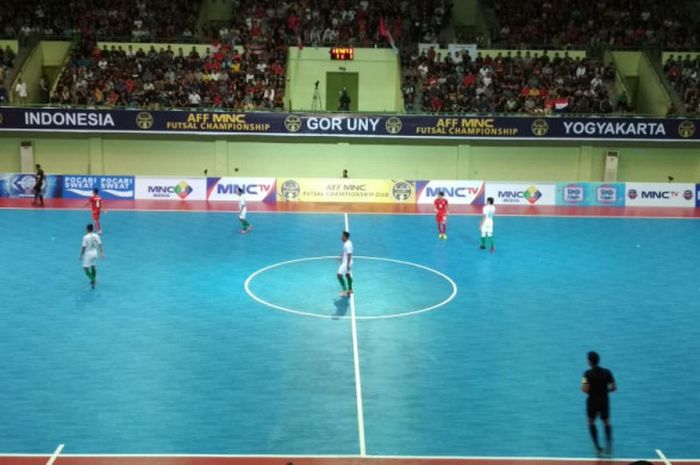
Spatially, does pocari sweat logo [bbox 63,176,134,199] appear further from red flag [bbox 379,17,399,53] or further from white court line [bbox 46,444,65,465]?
white court line [bbox 46,444,65,465]

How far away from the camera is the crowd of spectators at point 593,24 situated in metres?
42.2

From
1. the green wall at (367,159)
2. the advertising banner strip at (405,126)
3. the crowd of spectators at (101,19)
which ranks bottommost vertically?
the green wall at (367,159)

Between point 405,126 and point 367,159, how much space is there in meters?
2.80

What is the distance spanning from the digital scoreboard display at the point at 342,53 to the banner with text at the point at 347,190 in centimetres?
842

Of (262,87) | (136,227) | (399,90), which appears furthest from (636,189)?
(136,227)

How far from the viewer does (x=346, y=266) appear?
19484 millimetres

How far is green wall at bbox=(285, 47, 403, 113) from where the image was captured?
39562 millimetres

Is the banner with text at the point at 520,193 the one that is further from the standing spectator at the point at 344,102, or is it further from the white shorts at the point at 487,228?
the white shorts at the point at 487,228

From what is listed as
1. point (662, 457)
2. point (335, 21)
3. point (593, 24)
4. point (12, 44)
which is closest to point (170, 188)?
point (12, 44)

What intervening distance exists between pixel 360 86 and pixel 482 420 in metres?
29.7

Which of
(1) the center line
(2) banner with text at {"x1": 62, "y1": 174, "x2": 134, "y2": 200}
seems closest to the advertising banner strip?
(2) banner with text at {"x1": 62, "y1": 174, "x2": 134, "y2": 200}

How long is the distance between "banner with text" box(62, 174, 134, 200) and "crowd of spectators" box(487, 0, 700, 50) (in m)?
22.7

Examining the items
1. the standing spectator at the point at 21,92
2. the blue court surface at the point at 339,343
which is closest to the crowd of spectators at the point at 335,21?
the standing spectator at the point at 21,92

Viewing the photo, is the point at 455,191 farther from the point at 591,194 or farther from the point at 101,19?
the point at 101,19
